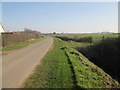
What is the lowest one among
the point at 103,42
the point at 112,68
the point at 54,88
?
the point at 112,68

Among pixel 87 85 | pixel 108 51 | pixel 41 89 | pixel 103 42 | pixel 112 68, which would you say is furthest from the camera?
pixel 103 42

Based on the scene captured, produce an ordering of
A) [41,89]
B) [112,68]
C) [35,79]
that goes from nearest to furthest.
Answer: [41,89] → [35,79] → [112,68]

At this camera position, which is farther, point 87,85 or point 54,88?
point 87,85

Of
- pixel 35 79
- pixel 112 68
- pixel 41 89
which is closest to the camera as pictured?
pixel 41 89

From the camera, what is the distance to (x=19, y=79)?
6.43 m

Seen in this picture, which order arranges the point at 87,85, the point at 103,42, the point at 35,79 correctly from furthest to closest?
the point at 103,42 → the point at 35,79 → the point at 87,85

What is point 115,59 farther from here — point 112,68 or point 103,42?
point 103,42

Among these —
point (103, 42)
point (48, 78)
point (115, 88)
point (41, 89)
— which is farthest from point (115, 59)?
point (41, 89)

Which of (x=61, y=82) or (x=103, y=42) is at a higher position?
(x=103, y=42)

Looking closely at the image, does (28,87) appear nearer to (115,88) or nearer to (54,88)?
(54,88)

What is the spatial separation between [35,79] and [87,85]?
2.50 meters

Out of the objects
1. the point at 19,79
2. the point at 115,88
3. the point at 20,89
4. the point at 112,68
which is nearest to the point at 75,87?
the point at 115,88

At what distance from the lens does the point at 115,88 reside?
570cm

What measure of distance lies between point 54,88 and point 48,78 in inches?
50.0
